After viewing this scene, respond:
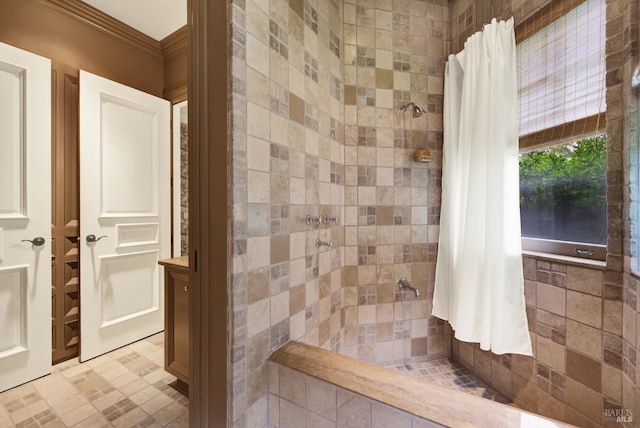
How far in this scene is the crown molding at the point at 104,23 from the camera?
189 cm

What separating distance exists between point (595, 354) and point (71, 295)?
3112mm

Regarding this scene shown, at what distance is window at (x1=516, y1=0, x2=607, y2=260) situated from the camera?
3.89 feet

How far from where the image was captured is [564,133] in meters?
1.29

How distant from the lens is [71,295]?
194cm

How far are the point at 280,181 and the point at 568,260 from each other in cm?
136

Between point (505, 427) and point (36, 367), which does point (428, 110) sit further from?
point (36, 367)

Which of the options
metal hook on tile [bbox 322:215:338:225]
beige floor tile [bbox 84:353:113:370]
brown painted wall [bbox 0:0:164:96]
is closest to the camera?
metal hook on tile [bbox 322:215:338:225]

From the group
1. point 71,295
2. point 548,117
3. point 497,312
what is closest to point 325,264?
point 497,312

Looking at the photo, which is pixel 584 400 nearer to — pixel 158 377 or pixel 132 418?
pixel 132 418

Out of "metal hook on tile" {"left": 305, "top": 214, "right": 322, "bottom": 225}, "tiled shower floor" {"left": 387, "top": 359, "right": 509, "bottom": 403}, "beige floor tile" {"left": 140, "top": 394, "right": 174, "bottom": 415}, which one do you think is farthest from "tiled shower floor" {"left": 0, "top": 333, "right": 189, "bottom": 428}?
"tiled shower floor" {"left": 387, "top": 359, "right": 509, "bottom": 403}

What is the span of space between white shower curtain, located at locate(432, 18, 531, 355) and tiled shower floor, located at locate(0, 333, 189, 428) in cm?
168

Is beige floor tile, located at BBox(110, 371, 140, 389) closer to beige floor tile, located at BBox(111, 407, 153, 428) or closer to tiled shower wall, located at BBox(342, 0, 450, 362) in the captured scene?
beige floor tile, located at BBox(111, 407, 153, 428)

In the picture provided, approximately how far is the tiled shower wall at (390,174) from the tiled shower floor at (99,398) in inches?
43.3

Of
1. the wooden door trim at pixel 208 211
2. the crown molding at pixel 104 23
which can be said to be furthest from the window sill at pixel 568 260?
the crown molding at pixel 104 23
